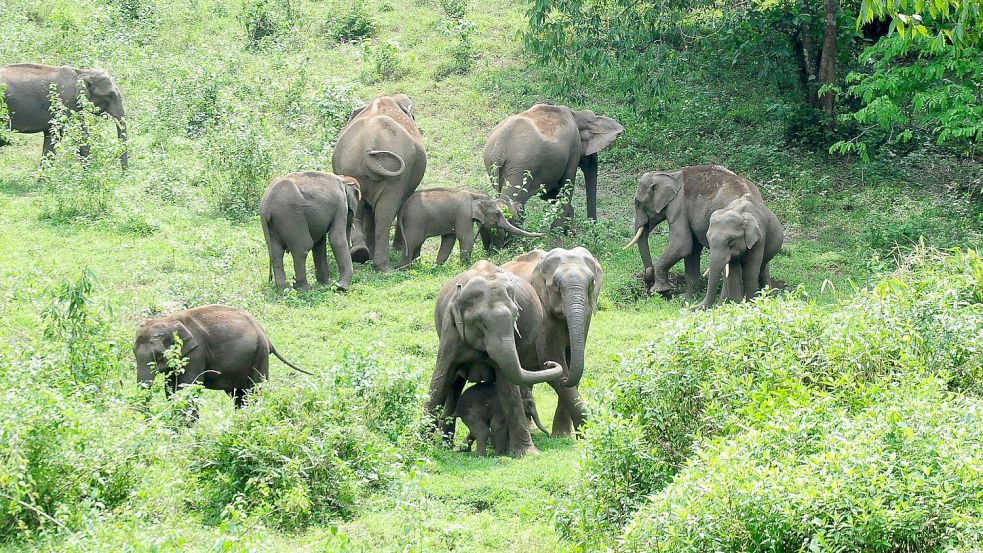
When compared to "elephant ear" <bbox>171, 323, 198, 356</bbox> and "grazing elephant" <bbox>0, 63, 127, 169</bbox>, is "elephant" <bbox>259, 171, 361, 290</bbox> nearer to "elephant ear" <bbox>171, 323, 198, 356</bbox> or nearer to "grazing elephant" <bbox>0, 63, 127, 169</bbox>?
"elephant ear" <bbox>171, 323, 198, 356</bbox>

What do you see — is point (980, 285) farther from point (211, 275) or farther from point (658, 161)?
point (658, 161)

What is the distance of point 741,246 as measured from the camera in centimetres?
1359

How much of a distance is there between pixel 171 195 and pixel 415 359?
5.96m

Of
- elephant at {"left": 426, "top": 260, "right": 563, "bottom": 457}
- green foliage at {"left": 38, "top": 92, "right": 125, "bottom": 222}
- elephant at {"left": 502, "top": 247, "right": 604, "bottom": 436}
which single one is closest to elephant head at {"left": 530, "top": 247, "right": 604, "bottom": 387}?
elephant at {"left": 502, "top": 247, "right": 604, "bottom": 436}

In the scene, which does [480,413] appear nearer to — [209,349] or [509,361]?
[509,361]

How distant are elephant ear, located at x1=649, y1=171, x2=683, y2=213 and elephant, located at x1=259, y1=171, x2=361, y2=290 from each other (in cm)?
346

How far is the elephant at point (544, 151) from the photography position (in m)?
16.5


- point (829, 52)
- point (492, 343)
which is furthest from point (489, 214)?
point (829, 52)

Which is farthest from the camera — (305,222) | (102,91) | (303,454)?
(102,91)

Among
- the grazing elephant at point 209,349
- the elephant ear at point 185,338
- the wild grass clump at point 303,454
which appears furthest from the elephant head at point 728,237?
the elephant ear at point 185,338

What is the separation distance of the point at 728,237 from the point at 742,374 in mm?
5165

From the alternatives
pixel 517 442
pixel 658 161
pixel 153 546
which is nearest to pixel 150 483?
pixel 153 546

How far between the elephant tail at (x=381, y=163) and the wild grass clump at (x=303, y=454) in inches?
235

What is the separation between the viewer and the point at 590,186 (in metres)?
17.4
